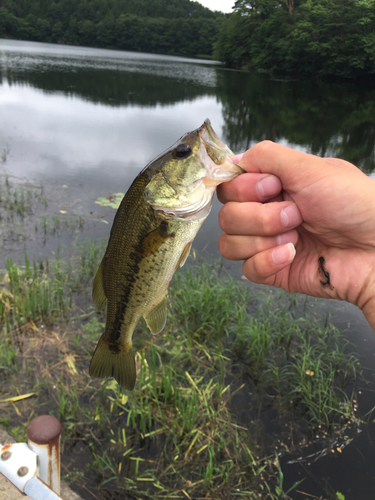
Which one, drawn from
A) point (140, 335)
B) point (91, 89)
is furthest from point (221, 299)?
point (91, 89)

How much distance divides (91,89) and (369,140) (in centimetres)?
1896

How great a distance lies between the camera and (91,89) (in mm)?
25016

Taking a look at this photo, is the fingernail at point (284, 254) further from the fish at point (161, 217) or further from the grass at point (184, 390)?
the grass at point (184, 390)

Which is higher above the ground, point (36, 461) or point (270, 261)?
point (270, 261)

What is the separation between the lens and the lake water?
205 inches

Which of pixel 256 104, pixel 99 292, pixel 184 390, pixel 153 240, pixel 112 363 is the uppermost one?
pixel 256 104

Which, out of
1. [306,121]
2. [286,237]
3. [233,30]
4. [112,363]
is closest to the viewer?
[112,363]

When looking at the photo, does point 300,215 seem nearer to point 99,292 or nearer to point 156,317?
point 156,317

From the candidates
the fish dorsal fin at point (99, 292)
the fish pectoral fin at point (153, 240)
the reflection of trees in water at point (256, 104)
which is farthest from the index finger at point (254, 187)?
the reflection of trees in water at point (256, 104)

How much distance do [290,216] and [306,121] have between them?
2197cm

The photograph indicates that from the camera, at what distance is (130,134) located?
1571 centimetres

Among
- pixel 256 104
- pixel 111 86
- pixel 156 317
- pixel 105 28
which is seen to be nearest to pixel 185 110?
pixel 256 104

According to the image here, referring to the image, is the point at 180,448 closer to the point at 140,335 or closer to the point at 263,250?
the point at 140,335

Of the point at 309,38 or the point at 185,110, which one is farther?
the point at 309,38
